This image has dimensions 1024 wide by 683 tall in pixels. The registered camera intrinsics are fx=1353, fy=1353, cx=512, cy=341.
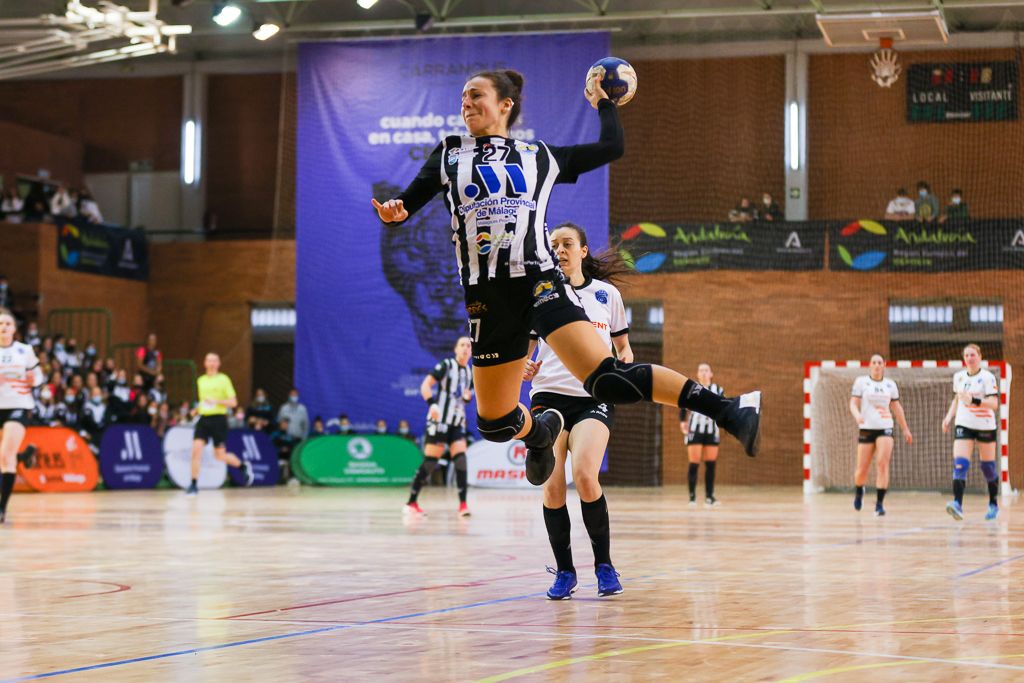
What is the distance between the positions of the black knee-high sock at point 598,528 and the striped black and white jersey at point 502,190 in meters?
1.85

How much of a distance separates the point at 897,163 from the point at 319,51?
12784 mm

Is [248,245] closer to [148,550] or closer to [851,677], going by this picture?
[148,550]

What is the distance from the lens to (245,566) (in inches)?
360

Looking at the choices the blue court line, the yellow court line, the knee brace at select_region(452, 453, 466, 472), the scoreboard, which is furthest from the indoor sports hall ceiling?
the yellow court line

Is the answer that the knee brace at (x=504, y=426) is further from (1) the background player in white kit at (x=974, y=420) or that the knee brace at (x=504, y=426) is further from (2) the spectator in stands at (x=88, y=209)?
(2) the spectator in stands at (x=88, y=209)

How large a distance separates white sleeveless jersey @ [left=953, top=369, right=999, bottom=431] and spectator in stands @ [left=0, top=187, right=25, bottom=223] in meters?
20.3

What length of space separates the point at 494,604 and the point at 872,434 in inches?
478

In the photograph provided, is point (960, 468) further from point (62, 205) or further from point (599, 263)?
point (62, 205)

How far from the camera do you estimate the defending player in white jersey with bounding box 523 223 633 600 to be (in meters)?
7.36

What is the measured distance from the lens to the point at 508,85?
6246 mm

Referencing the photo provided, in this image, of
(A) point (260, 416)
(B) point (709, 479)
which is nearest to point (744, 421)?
(B) point (709, 479)

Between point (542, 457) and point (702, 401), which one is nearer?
point (702, 401)

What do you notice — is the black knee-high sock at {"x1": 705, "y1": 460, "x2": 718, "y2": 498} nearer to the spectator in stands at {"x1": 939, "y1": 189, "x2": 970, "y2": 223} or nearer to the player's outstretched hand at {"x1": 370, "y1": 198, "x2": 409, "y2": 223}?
the spectator in stands at {"x1": 939, "y1": 189, "x2": 970, "y2": 223}

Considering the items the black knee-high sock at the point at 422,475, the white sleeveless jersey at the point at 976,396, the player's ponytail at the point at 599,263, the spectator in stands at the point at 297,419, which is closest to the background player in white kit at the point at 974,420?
the white sleeveless jersey at the point at 976,396
